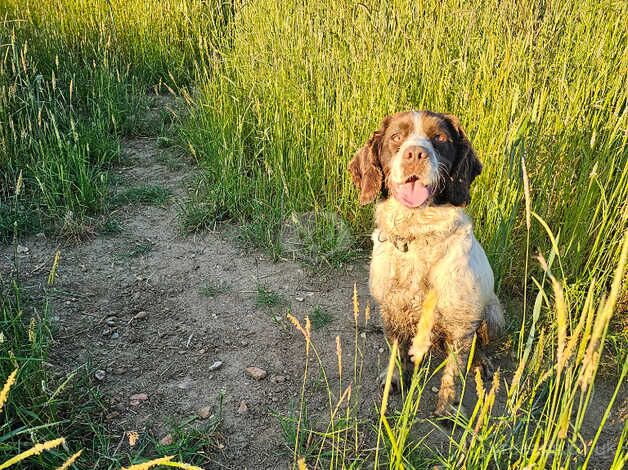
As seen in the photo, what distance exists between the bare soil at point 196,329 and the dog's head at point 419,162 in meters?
1.00

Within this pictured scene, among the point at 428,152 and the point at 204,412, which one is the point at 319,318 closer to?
the point at 204,412

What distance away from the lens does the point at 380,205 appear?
2.62 metres

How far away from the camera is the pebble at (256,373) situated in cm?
277

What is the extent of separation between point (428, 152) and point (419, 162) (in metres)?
0.07

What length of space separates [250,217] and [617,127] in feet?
8.42

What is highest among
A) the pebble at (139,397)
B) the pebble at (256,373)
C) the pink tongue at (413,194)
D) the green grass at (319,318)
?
the pink tongue at (413,194)

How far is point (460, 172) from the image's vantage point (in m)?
2.47

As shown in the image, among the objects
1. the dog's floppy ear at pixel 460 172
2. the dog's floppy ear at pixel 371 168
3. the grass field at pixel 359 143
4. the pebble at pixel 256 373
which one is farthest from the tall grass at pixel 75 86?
the dog's floppy ear at pixel 460 172

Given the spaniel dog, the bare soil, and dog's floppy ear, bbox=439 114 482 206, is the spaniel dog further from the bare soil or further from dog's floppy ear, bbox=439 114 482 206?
the bare soil

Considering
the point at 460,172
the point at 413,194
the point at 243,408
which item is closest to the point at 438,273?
the point at 413,194

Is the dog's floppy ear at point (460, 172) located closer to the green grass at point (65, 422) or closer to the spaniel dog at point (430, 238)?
the spaniel dog at point (430, 238)

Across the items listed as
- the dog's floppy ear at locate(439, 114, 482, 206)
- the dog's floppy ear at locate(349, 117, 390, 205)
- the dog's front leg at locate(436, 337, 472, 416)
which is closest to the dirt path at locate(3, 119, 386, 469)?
the dog's front leg at locate(436, 337, 472, 416)


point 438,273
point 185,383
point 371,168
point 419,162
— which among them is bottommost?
point 185,383

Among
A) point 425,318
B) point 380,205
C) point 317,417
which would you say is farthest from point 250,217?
point 425,318
